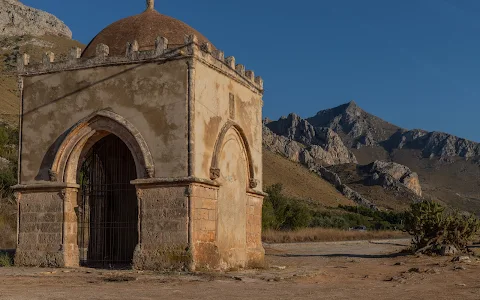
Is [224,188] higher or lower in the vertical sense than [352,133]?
lower

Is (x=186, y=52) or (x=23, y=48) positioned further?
(x=23, y=48)

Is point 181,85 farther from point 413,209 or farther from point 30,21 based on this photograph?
point 30,21

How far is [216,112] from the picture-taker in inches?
607

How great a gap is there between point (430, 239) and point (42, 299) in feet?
52.8

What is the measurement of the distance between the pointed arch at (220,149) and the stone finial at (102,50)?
3.53 m

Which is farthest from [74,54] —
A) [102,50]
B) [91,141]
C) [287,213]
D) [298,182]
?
[298,182]

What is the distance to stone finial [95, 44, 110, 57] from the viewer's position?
15.0m

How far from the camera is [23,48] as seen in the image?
74.1 metres

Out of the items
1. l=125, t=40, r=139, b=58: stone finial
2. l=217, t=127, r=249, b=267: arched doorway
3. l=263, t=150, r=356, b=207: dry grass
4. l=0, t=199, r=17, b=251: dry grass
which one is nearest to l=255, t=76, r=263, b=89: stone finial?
l=217, t=127, r=249, b=267: arched doorway

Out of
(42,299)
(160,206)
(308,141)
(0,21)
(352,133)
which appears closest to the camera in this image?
(42,299)

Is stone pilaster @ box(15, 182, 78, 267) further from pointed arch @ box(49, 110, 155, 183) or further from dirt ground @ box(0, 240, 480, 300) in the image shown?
dirt ground @ box(0, 240, 480, 300)

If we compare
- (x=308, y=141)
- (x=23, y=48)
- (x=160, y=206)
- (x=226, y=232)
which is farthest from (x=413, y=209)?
(x=308, y=141)

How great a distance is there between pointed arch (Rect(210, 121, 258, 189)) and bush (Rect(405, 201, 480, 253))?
798cm

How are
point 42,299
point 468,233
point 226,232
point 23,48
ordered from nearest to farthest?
point 42,299, point 226,232, point 468,233, point 23,48
